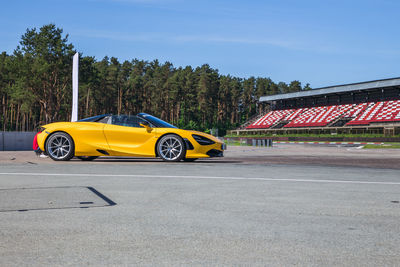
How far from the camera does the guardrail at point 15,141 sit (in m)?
22.0

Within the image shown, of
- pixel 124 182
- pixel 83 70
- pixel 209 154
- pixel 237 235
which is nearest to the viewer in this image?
pixel 237 235

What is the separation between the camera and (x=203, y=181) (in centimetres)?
712

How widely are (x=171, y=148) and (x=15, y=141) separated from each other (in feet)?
45.9

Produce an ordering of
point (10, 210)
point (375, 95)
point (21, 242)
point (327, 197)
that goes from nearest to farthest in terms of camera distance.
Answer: point (21, 242) < point (10, 210) < point (327, 197) < point (375, 95)

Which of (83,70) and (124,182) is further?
(83,70)

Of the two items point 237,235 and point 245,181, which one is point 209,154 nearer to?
point 245,181

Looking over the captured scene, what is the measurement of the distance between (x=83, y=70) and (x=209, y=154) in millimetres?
51977

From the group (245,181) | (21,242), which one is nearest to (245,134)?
(245,181)

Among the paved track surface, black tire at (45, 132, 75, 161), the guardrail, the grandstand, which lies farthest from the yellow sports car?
the grandstand

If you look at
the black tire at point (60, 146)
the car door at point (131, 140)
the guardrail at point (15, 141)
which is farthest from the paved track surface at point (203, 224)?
the guardrail at point (15, 141)

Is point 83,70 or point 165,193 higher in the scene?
point 83,70

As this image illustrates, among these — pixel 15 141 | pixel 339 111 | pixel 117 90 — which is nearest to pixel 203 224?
pixel 15 141

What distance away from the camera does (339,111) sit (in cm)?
5381

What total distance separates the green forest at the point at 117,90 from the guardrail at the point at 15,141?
3230 cm
